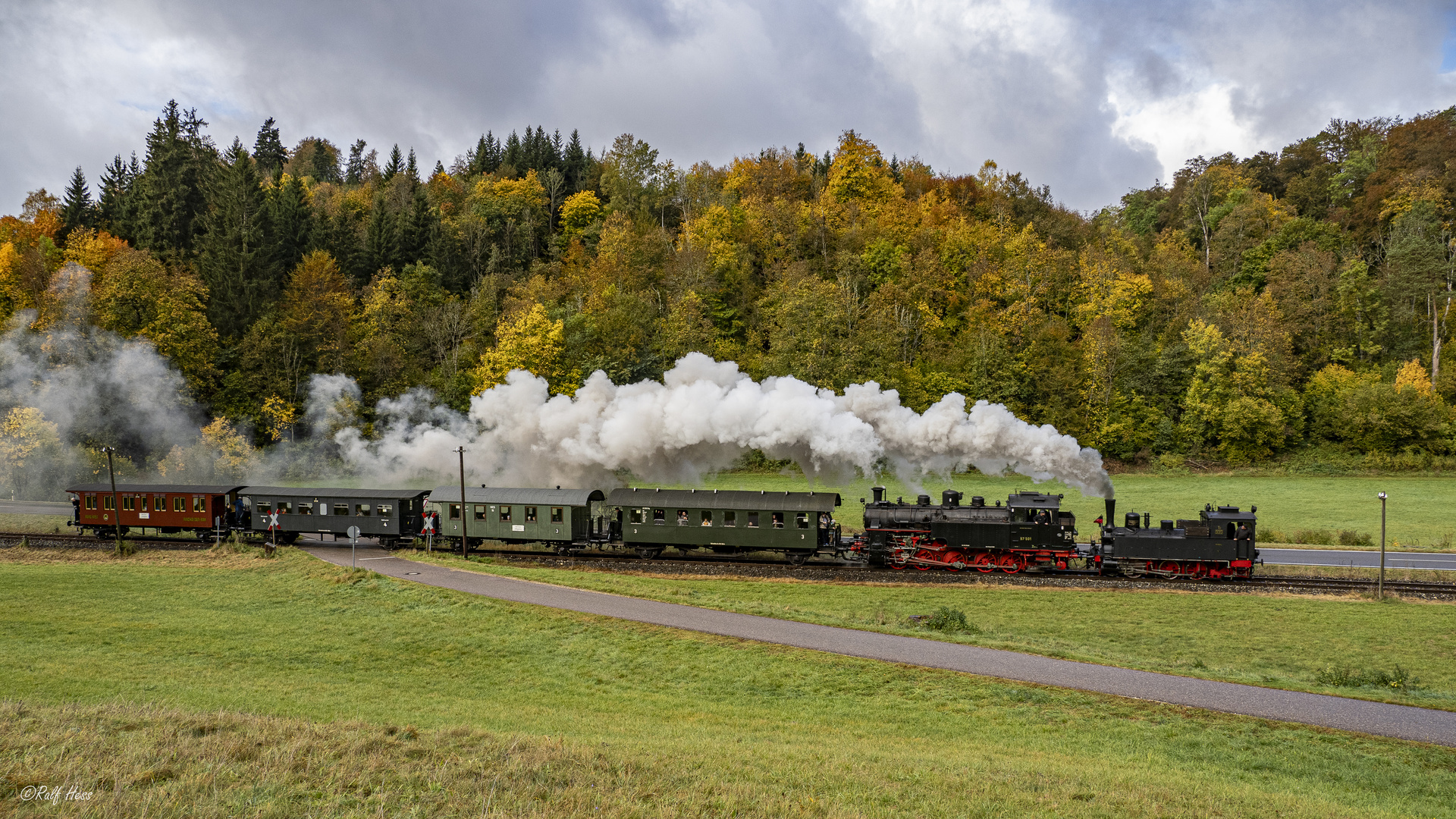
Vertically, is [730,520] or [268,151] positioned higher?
[268,151]

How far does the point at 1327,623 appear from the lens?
25.6m

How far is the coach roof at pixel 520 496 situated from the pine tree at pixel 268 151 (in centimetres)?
8836

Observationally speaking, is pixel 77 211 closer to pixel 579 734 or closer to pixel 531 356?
pixel 531 356

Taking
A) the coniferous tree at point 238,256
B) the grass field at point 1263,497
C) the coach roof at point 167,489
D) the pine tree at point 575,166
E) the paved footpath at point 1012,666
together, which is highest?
the pine tree at point 575,166

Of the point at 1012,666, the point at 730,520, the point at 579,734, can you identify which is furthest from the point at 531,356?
the point at 579,734

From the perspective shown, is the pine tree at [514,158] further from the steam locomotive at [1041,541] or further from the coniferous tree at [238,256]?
the steam locomotive at [1041,541]

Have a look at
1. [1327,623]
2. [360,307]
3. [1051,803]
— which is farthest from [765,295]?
[1051,803]

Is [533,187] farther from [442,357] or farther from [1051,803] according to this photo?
[1051,803]

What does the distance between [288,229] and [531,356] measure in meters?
34.8

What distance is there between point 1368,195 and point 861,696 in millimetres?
95207

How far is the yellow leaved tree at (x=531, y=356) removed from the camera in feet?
192

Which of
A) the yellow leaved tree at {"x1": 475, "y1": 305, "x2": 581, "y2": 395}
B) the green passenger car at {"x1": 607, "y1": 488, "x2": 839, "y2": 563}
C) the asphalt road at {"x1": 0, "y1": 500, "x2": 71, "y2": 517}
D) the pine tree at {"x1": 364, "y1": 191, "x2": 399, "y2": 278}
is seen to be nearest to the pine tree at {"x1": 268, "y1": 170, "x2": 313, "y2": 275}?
the pine tree at {"x1": 364, "y1": 191, "x2": 399, "y2": 278}

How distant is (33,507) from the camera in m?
51.2

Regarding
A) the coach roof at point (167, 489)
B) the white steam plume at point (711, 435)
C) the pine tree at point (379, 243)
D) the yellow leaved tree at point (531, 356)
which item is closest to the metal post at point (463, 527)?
the white steam plume at point (711, 435)
